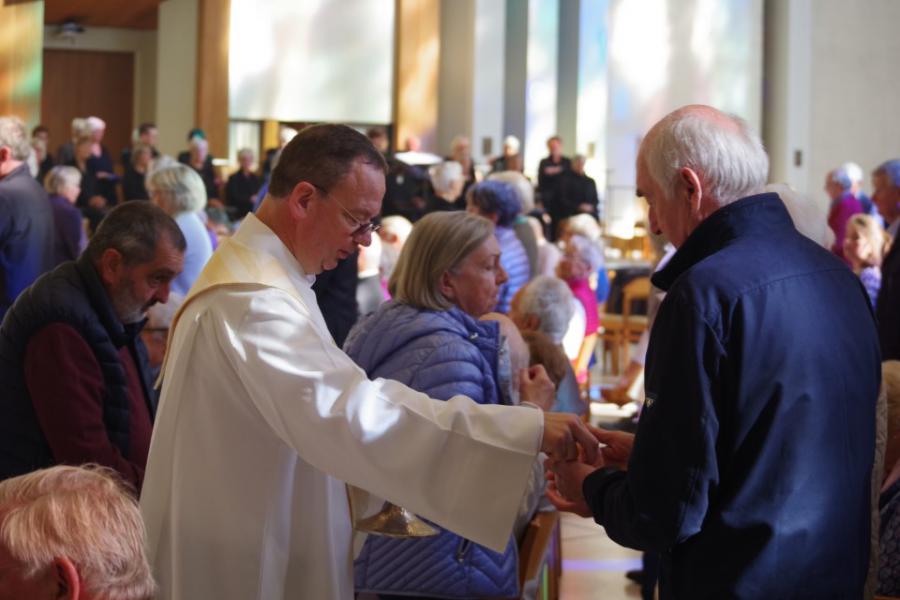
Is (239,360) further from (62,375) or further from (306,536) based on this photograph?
(62,375)

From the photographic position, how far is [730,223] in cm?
227

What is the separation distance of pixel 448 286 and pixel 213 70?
16.6m

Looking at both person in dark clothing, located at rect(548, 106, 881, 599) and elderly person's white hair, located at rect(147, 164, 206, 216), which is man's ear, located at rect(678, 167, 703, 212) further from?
elderly person's white hair, located at rect(147, 164, 206, 216)

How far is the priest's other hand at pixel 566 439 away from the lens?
2408mm

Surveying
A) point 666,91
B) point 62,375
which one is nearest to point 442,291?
point 62,375

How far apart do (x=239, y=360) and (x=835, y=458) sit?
1.08 metres

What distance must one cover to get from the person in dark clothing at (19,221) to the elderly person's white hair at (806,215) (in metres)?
3.58

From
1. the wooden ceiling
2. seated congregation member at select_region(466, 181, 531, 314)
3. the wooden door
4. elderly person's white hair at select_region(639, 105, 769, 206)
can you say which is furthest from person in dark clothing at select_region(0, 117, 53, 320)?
the wooden door

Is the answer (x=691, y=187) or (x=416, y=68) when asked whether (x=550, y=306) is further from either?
(x=416, y=68)

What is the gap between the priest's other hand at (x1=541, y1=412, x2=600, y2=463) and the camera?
241cm

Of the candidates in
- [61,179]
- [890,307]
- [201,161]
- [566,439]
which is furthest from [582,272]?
[201,161]

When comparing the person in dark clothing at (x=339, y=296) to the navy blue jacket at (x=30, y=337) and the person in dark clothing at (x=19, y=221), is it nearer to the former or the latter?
the person in dark clothing at (x=19, y=221)

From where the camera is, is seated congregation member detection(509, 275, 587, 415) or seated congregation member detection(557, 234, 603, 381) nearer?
seated congregation member detection(509, 275, 587, 415)

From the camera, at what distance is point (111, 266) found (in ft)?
10.5
